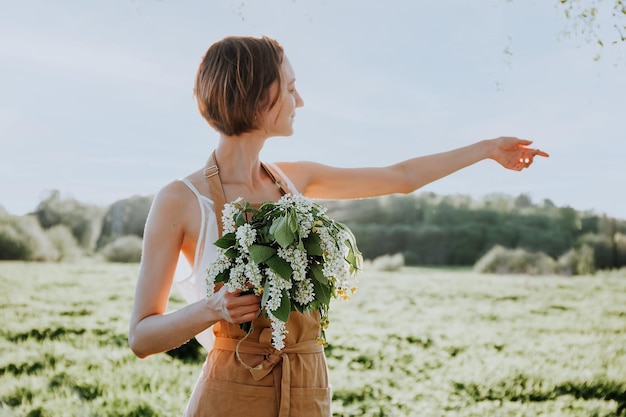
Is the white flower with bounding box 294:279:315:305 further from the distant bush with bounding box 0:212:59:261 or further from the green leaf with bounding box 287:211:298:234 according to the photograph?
the distant bush with bounding box 0:212:59:261

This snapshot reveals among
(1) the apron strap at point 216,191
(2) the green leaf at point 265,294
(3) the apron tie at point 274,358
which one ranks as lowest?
(3) the apron tie at point 274,358

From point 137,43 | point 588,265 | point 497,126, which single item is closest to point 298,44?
point 137,43

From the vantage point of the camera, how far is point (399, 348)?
443cm

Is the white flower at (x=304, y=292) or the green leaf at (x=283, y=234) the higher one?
the green leaf at (x=283, y=234)

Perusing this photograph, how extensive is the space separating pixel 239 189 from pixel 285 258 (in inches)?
14.1

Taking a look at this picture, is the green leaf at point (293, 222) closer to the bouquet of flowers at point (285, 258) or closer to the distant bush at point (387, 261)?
the bouquet of flowers at point (285, 258)

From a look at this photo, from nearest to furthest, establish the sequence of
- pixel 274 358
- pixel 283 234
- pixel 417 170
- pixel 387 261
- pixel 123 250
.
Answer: pixel 283 234 → pixel 274 358 → pixel 417 170 → pixel 123 250 → pixel 387 261

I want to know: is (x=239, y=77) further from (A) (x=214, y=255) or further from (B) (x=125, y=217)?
(B) (x=125, y=217)

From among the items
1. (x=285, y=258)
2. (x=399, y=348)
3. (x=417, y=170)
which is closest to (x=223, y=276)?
(x=285, y=258)

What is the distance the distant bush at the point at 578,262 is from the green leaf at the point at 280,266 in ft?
14.4

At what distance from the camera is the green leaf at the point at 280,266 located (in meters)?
1.10

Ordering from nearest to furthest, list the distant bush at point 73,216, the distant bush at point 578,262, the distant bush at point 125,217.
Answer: the distant bush at point 73,216
the distant bush at point 125,217
the distant bush at point 578,262

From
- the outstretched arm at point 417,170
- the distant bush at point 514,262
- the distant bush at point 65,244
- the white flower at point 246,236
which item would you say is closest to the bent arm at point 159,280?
the white flower at point 246,236

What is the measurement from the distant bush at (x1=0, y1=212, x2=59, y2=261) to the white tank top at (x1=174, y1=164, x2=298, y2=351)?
Result: 3.41m
